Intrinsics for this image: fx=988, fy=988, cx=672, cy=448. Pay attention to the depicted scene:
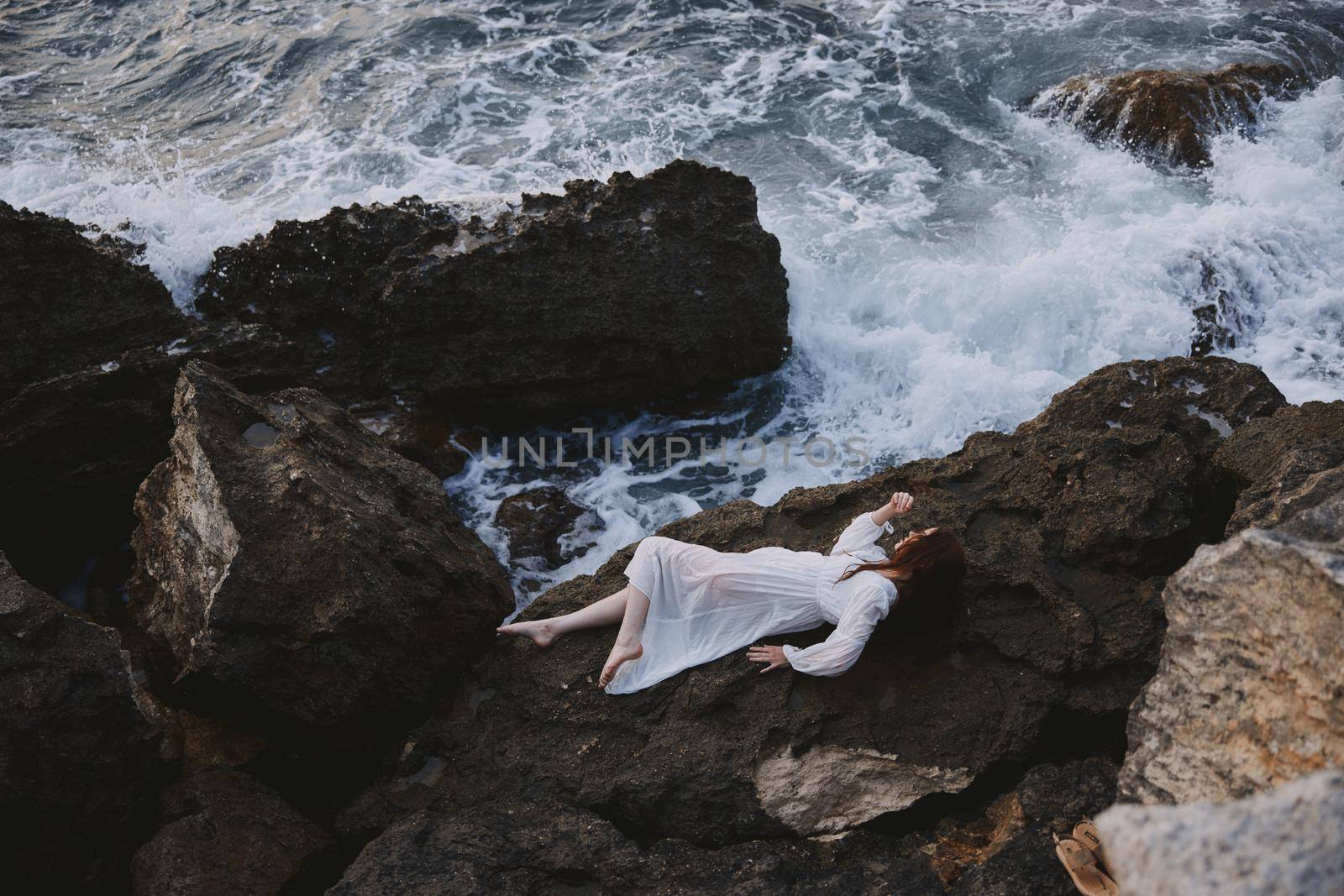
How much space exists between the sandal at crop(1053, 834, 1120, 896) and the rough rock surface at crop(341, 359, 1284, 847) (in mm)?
678

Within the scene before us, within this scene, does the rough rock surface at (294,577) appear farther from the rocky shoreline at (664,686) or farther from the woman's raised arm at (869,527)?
the woman's raised arm at (869,527)

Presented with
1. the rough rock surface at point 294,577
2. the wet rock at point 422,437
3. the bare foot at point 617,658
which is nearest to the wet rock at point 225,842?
the rough rock surface at point 294,577

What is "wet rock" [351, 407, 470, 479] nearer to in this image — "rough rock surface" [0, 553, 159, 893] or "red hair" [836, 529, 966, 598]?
"rough rock surface" [0, 553, 159, 893]

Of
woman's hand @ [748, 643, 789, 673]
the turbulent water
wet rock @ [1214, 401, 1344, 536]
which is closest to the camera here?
wet rock @ [1214, 401, 1344, 536]

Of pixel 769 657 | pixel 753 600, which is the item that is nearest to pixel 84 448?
pixel 753 600

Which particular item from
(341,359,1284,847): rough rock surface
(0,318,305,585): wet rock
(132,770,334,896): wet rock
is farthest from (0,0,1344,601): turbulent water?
(132,770,334,896): wet rock

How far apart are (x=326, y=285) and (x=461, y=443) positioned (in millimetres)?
1640

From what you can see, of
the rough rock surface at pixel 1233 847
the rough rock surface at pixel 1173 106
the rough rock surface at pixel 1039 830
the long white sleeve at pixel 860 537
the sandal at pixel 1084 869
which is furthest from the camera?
the rough rock surface at pixel 1173 106

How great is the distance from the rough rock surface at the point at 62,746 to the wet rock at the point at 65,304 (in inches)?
113

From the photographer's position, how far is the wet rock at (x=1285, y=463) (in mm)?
4043

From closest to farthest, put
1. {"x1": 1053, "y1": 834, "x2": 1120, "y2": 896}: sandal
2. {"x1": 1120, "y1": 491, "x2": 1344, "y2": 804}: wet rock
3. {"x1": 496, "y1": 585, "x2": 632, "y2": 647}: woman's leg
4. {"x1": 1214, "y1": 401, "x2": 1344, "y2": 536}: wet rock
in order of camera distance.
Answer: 1. {"x1": 1120, "y1": 491, "x2": 1344, "y2": 804}: wet rock
2. {"x1": 1053, "y1": 834, "x2": 1120, "y2": 896}: sandal
3. {"x1": 1214, "y1": 401, "x2": 1344, "y2": 536}: wet rock
4. {"x1": 496, "y1": 585, "x2": 632, "y2": 647}: woman's leg

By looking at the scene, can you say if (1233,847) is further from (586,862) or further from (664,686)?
(664,686)

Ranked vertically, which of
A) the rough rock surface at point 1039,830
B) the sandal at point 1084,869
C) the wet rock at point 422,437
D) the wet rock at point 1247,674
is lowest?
the wet rock at point 422,437

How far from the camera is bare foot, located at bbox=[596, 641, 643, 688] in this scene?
15.8 feet
